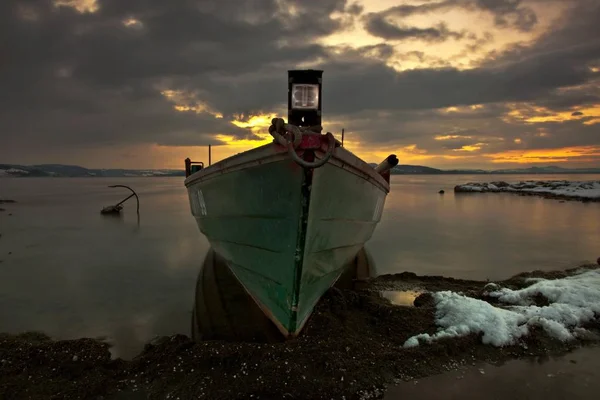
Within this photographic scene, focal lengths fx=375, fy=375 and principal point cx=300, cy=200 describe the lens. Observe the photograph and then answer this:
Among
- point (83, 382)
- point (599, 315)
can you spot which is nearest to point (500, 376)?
point (599, 315)

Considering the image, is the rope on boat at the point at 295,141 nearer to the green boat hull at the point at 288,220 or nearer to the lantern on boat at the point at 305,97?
the green boat hull at the point at 288,220

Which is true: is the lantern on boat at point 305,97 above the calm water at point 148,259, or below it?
above

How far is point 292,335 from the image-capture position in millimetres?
5945

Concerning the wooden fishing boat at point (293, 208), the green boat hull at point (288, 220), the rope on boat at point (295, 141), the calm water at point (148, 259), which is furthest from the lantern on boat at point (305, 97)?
the calm water at point (148, 259)

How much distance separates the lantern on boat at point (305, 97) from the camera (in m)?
6.80

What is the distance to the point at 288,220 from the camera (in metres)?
5.78

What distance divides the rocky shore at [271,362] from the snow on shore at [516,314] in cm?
10

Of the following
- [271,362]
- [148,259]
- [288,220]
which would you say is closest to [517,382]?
[271,362]

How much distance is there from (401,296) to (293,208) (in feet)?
13.4

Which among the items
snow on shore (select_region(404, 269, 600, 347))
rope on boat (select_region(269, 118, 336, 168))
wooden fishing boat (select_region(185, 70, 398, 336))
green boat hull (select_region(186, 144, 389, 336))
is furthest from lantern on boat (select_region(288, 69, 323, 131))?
snow on shore (select_region(404, 269, 600, 347))

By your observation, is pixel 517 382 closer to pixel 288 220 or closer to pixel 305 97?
pixel 288 220

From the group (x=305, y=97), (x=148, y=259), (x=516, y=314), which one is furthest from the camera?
(x=148, y=259)

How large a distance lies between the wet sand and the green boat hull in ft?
7.00

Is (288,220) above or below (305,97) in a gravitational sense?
below
